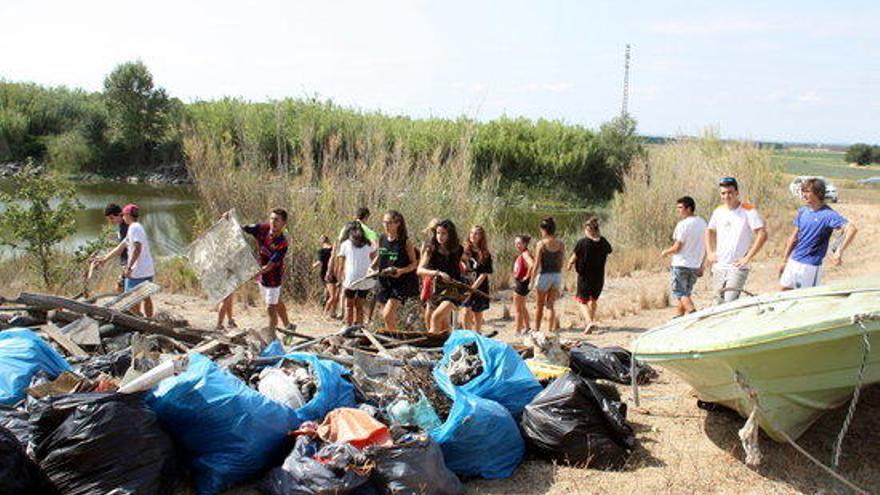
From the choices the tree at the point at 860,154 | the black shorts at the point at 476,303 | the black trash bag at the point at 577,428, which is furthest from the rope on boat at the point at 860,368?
the tree at the point at 860,154

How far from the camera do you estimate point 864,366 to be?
4.34 m

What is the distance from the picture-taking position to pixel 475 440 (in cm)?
450

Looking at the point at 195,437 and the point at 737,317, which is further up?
the point at 737,317

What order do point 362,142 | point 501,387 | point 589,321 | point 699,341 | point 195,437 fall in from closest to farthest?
1. point 195,437
2. point 699,341
3. point 501,387
4. point 589,321
5. point 362,142

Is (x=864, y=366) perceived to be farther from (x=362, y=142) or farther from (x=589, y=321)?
(x=362, y=142)

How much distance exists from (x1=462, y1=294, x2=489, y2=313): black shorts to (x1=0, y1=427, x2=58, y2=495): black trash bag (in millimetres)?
5013

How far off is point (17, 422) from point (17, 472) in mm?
468

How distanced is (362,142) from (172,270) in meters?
3.91

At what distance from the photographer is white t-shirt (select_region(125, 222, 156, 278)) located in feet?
26.8

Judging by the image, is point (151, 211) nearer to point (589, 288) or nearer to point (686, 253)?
point (589, 288)

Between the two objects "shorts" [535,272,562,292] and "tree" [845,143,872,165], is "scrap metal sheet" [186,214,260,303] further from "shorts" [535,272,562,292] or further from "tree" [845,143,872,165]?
"tree" [845,143,872,165]

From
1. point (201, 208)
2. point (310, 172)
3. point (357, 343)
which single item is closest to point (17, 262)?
point (201, 208)

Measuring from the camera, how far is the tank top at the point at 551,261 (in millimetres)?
8492

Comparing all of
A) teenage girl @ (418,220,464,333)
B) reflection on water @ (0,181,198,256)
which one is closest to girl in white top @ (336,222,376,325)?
teenage girl @ (418,220,464,333)
